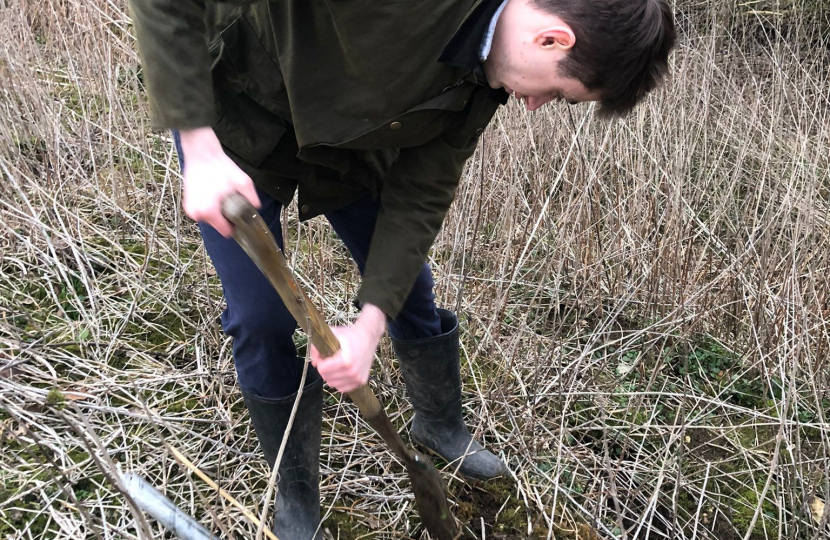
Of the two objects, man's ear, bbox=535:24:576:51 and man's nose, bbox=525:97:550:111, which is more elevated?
man's ear, bbox=535:24:576:51

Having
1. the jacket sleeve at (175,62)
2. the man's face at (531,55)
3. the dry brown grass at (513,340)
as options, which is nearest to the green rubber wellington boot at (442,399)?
the dry brown grass at (513,340)

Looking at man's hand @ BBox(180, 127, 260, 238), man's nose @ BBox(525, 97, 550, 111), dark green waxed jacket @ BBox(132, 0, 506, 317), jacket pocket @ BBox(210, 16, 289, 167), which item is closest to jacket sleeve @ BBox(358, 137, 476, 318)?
dark green waxed jacket @ BBox(132, 0, 506, 317)

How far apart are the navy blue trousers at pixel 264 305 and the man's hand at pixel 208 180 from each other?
6.9 inches

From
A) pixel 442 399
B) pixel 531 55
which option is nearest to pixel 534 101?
pixel 531 55

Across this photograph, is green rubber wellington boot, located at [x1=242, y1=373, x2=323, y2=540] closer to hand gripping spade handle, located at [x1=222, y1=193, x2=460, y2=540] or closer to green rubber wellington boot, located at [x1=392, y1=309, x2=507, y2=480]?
hand gripping spade handle, located at [x1=222, y1=193, x2=460, y2=540]

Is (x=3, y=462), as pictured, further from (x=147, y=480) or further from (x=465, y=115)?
(x=465, y=115)

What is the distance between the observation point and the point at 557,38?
1062 mm

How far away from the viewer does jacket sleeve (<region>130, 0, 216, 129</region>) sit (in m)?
0.98

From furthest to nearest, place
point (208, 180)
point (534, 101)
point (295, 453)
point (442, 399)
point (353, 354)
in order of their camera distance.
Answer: point (442, 399), point (295, 453), point (534, 101), point (353, 354), point (208, 180)

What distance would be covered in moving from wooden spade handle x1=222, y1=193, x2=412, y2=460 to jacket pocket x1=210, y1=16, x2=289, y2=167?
1.16 ft

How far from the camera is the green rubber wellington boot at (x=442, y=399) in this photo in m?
1.68

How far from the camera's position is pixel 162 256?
2457 mm

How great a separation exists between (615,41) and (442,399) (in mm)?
1094

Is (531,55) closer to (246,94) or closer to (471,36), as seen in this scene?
(471,36)
